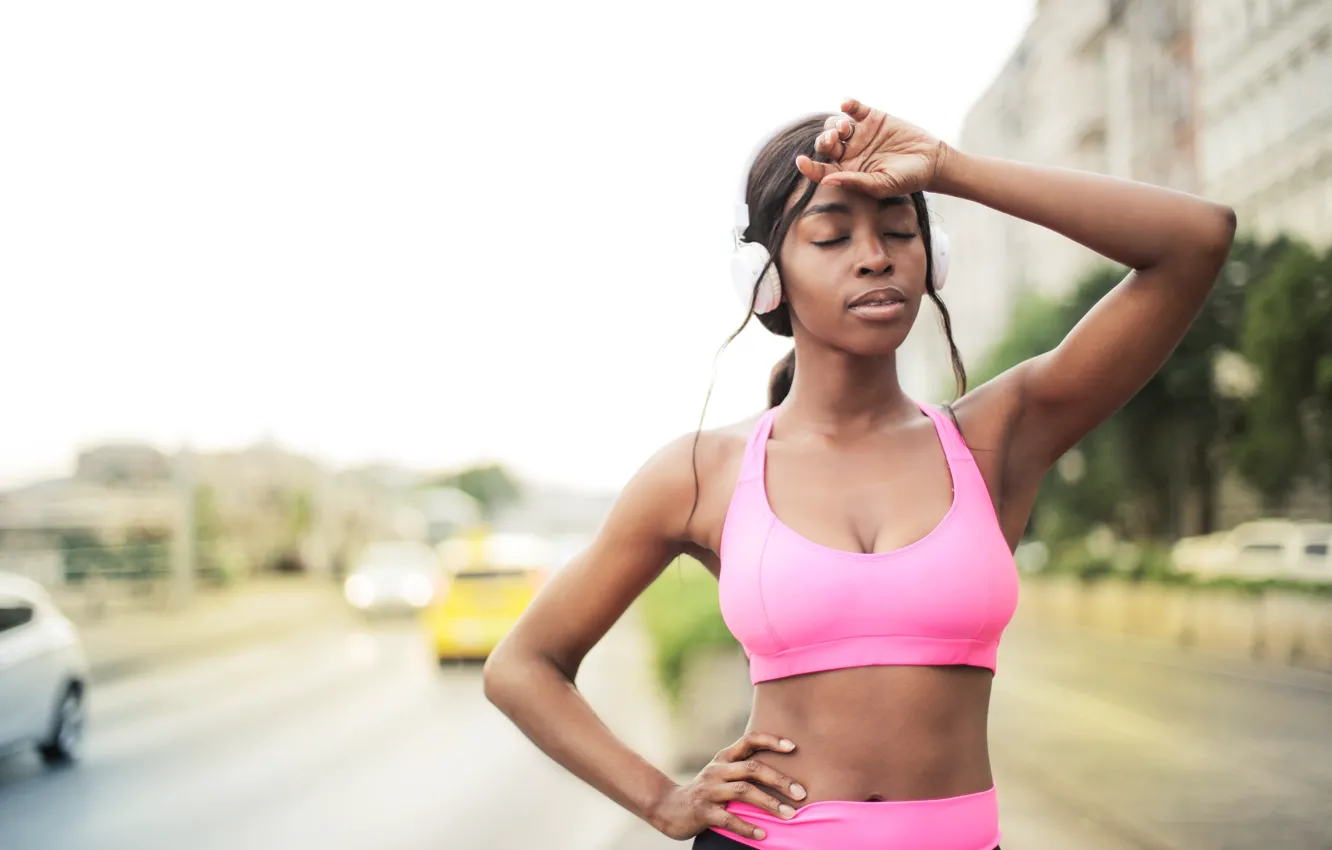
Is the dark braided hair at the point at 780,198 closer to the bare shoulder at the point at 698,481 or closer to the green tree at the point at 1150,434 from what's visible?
the bare shoulder at the point at 698,481

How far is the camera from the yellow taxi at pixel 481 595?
17.7m

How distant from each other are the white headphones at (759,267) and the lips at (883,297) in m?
0.17

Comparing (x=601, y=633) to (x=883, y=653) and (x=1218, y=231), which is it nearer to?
(x=883, y=653)

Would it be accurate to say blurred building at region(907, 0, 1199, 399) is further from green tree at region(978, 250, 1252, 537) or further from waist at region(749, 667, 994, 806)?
waist at region(749, 667, 994, 806)

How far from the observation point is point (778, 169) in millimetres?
2078

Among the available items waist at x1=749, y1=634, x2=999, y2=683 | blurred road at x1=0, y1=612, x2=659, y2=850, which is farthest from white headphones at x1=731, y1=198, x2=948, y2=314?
blurred road at x1=0, y1=612, x2=659, y2=850

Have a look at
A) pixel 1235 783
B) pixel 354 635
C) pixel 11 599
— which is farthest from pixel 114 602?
pixel 1235 783

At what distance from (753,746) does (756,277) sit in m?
0.67

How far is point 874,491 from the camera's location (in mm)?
2000

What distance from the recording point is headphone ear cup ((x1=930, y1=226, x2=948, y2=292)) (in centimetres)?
212

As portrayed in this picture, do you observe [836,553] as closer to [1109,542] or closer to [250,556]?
[1109,542]

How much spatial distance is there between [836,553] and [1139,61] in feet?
132

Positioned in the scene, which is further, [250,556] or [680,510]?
[250,556]

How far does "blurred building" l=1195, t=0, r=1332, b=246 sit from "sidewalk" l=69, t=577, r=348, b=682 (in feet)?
57.4
